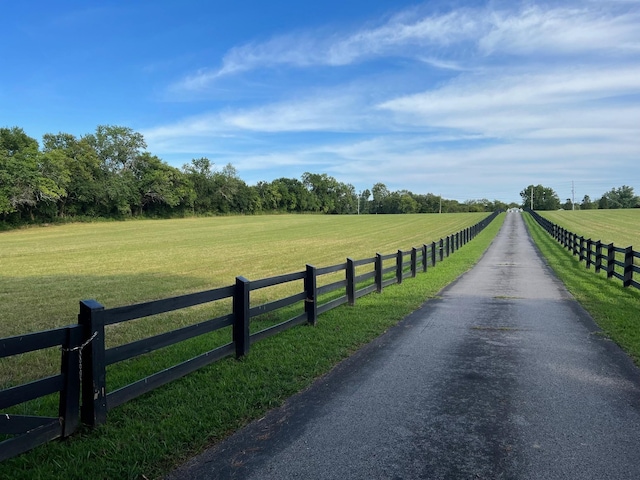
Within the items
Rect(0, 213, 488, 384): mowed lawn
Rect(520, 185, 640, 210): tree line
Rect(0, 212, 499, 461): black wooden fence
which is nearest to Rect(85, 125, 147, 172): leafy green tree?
Rect(0, 213, 488, 384): mowed lawn

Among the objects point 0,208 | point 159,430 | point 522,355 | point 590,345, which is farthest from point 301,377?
point 0,208

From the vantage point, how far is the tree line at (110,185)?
2211 inches

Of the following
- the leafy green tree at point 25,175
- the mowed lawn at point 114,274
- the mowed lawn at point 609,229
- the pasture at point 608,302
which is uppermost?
the leafy green tree at point 25,175

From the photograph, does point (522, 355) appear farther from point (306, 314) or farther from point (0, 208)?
point (0, 208)

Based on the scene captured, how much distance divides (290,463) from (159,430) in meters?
1.33

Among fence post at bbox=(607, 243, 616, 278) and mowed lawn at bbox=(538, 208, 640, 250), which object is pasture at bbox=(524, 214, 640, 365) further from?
mowed lawn at bbox=(538, 208, 640, 250)

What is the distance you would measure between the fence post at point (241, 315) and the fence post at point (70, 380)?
2419 millimetres

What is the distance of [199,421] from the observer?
4336mm

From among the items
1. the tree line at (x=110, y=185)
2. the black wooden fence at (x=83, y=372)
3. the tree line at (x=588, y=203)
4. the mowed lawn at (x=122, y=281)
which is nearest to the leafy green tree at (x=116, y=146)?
the tree line at (x=110, y=185)

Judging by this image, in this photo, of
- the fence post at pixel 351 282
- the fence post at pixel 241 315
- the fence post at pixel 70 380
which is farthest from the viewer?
the fence post at pixel 351 282

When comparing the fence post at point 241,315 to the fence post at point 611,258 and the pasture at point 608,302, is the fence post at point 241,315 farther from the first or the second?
the fence post at point 611,258

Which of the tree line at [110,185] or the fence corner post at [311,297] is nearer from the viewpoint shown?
the fence corner post at [311,297]

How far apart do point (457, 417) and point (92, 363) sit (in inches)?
138

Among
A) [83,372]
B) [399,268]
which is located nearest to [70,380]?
[83,372]
